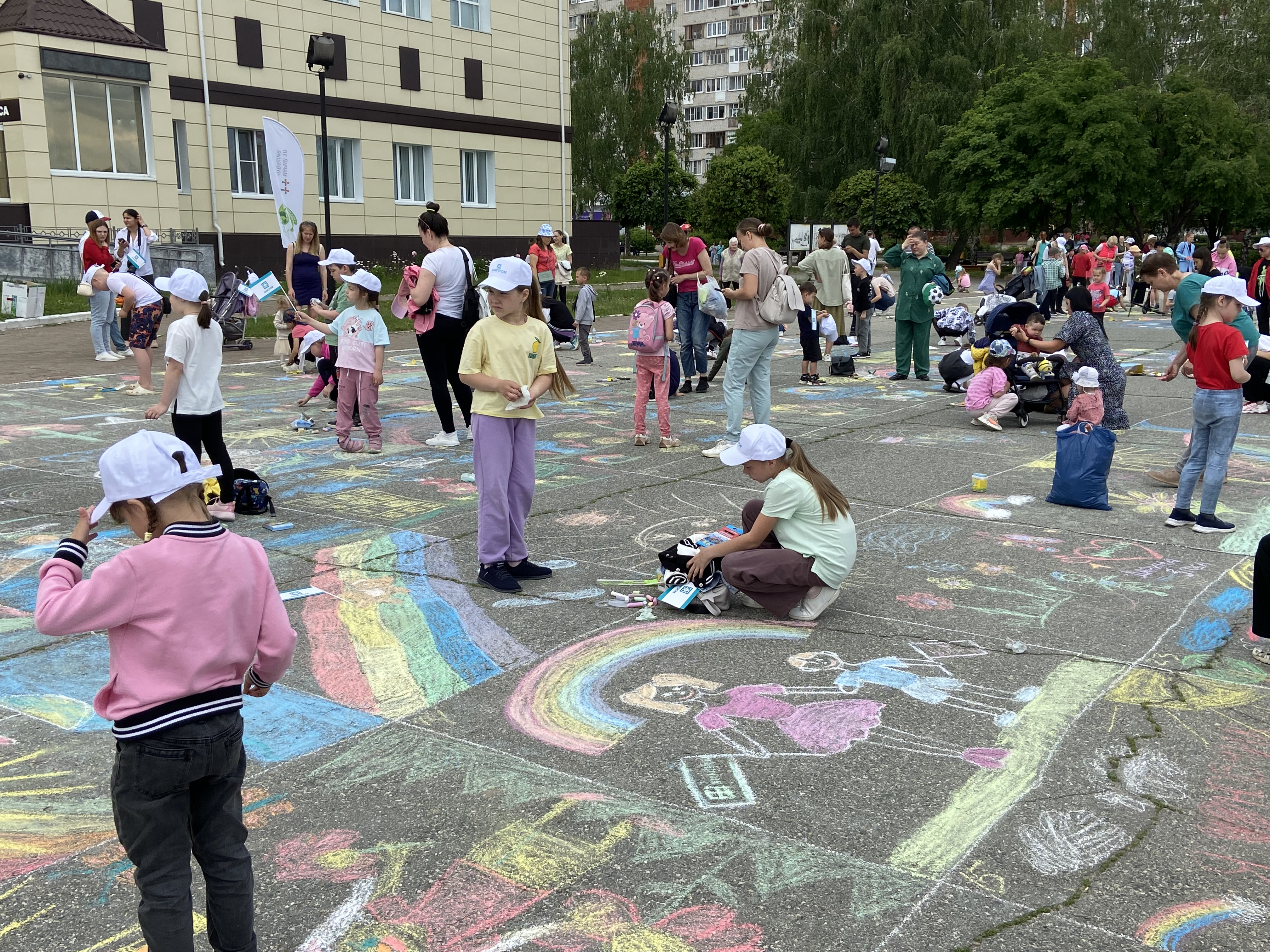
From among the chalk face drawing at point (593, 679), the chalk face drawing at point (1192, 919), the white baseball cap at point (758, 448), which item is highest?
the white baseball cap at point (758, 448)

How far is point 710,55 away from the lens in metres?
91.7

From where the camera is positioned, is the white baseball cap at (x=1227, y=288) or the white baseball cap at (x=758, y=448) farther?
the white baseball cap at (x=1227, y=288)

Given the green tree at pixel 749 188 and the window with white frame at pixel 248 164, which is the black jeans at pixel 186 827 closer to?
the window with white frame at pixel 248 164

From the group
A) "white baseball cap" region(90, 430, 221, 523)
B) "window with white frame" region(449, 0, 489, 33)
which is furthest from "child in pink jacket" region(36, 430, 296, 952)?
"window with white frame" region(449, 0, 489, 33)

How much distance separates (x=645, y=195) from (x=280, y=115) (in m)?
27.7

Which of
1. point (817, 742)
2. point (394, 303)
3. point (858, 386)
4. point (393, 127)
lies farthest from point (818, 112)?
point (817, 742)

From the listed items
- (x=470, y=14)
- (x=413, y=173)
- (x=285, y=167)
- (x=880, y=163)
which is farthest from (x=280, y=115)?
(x=880, y=163)

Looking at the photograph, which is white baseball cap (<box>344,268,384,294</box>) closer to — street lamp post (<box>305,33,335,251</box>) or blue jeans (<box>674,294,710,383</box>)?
blue jeans (<box>674,294,710,383</box>)

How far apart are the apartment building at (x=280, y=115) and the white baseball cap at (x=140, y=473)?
23560 millimetres

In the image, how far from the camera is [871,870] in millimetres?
3320

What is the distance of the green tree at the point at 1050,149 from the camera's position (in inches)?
1515

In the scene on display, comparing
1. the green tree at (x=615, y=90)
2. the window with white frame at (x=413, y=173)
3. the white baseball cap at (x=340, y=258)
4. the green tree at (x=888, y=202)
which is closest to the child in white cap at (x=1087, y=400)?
the white baseball cap at (x=340, y=258)

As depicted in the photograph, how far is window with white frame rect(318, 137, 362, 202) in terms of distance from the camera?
95.9 ft

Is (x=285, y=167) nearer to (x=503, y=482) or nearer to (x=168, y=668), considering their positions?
(x=503, y=482)
